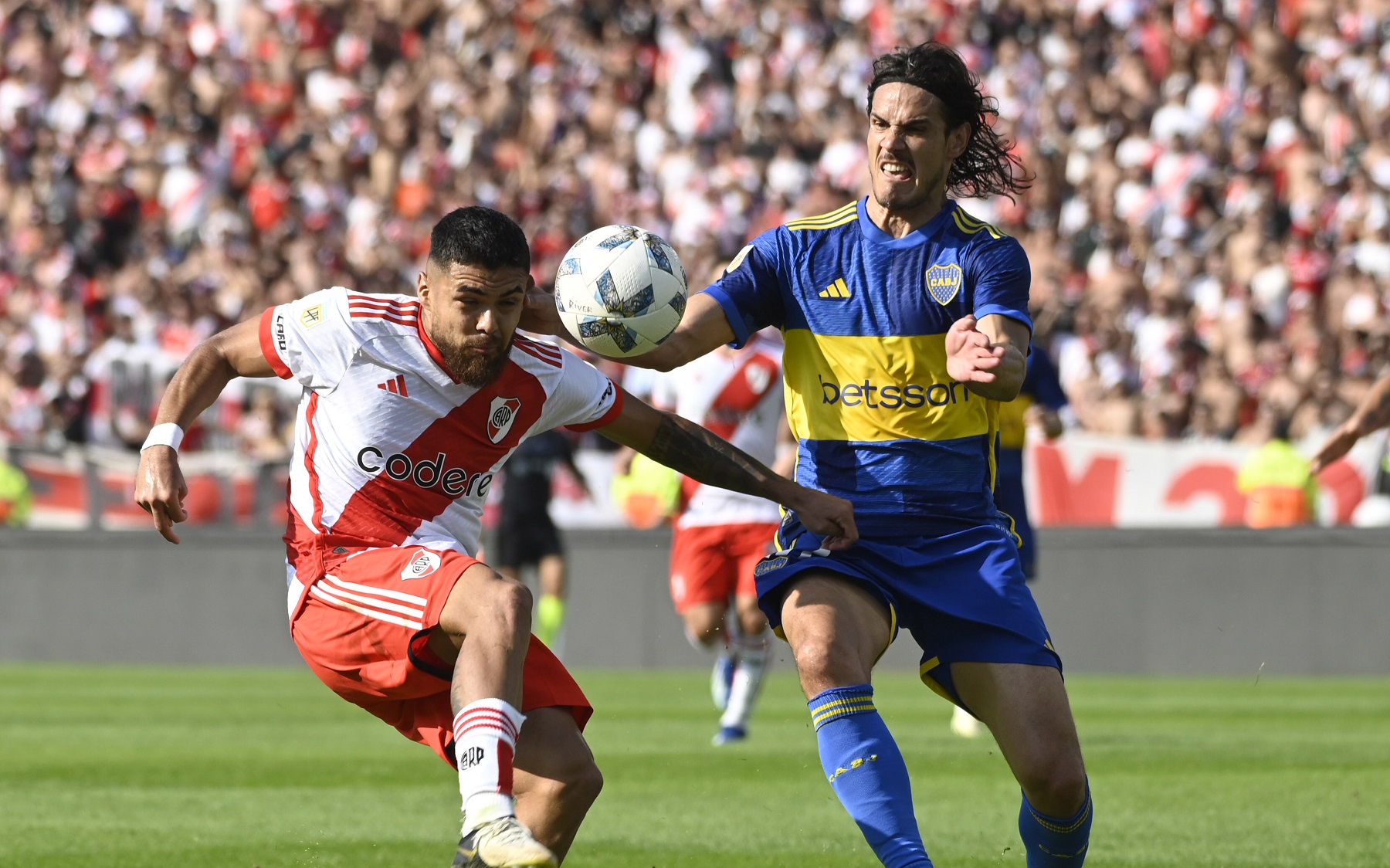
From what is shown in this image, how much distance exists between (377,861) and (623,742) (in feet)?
15.3

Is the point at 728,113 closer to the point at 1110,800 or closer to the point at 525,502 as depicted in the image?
the point at 525,502

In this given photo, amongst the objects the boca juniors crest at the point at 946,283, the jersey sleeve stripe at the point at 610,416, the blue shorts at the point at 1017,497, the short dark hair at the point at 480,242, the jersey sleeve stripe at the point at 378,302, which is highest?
the short dark hair at the point at 480,242

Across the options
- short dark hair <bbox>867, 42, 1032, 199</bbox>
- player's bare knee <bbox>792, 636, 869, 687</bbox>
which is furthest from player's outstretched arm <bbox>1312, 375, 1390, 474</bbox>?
player's bare knee <bbox>792, 636, 869, 687</bbox>

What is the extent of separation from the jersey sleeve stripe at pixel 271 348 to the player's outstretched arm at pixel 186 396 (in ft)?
0.06

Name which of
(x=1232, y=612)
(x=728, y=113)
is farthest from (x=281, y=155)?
(x=1232, y=612)

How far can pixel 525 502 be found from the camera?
16531mm

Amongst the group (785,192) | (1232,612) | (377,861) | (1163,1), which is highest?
(1163,1)

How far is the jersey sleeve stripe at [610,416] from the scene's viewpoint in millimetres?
6109

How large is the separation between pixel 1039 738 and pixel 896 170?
5.50 feet

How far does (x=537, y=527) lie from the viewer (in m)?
16.5

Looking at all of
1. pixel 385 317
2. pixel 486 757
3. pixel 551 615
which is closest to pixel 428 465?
pixel 385 317

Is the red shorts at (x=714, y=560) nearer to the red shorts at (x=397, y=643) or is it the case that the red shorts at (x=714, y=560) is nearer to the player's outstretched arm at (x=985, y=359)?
the red shorts at (x=397, y=643)

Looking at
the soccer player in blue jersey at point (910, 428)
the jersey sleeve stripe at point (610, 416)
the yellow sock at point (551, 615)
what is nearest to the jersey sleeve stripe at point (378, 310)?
the soccer player in blue jersey at point (910, 428)

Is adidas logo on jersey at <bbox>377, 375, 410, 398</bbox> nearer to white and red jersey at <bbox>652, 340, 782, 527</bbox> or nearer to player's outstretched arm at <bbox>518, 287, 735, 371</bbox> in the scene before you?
player's outstretched arm at <bbox>518, 287, 735, 371</bbox>
